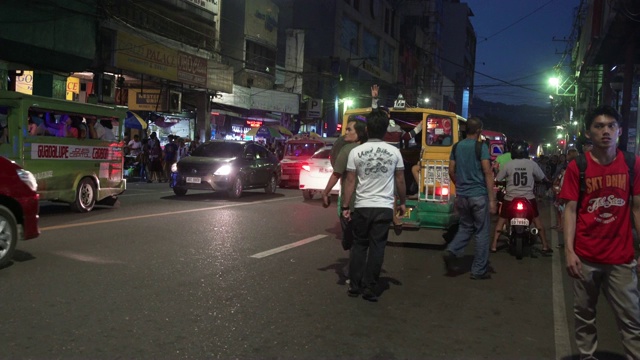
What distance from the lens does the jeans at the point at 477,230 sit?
22.3 feet

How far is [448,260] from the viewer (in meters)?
7.04

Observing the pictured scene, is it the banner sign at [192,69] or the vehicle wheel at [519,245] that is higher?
the banner sign at [192,69]

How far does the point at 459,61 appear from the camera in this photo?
294 ft

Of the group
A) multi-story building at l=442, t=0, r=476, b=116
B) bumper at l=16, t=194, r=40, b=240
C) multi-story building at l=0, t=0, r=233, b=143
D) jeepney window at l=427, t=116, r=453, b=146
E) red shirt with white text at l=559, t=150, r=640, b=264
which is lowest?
bumper at l=16, t=194, r=40, b=240

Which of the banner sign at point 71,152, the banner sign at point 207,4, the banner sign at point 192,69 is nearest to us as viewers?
the banner sign at point 71,152

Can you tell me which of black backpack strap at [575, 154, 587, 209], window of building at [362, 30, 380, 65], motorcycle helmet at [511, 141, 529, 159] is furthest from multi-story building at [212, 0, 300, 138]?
black backpack strap at [575, 154, 587, 209]

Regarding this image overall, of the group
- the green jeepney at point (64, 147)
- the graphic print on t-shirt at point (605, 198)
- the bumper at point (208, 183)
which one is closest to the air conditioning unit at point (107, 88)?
the bumper at point (208, 183)

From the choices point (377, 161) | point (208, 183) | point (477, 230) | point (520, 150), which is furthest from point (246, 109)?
point (377, 161)

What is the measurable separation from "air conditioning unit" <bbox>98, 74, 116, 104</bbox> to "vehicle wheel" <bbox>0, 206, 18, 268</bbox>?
14.7 metres

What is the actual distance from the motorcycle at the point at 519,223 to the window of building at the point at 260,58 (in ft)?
79.0

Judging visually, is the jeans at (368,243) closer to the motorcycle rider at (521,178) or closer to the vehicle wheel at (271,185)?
the motorcycle rider at (521,178)

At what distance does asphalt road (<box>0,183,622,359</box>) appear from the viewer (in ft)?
14.0

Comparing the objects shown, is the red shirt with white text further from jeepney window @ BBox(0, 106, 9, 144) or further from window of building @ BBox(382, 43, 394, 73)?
window of building @ BBox(382, 43, 394, 73)

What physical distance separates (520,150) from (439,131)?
188 cm
